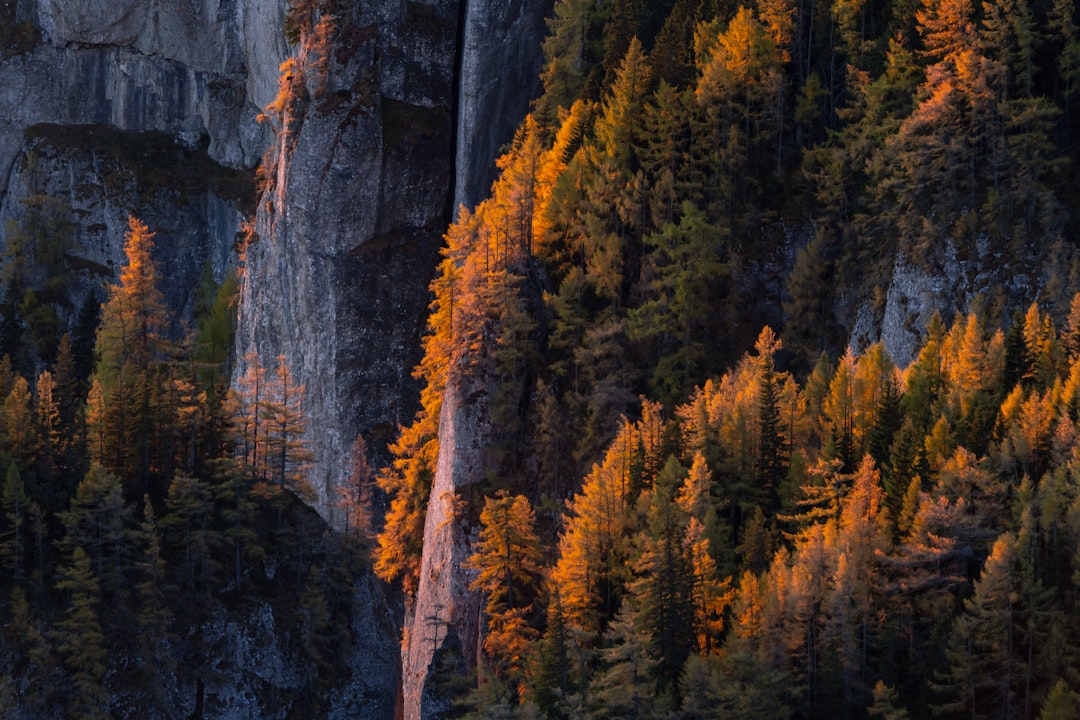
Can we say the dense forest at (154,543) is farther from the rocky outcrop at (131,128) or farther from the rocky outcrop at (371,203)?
the rocky outcrop at (131,128)

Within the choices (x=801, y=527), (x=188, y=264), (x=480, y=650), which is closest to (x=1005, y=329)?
(x=801, y=527)

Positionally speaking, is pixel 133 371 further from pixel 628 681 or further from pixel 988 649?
pixel 988 649

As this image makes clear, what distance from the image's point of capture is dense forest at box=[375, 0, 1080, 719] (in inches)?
2111

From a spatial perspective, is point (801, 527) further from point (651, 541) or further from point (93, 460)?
point (93, 460)

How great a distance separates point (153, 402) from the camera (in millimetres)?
86500

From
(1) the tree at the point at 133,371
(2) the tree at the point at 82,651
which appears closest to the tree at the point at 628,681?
(2) the tree at the point at 82,651

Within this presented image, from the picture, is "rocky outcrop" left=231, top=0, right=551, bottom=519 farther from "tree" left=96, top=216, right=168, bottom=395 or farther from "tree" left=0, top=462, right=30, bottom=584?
"tree" left=0, top=462, right=30, bottom=584

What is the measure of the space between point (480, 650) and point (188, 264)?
64.3 meters

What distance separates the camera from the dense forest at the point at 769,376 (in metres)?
53.6

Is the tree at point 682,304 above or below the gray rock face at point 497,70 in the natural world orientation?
below

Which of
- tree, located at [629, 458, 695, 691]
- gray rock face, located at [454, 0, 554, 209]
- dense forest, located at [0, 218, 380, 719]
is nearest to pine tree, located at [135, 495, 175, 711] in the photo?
dense forest, located at [0, 218, 380, 719]

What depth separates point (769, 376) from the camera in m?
63.6

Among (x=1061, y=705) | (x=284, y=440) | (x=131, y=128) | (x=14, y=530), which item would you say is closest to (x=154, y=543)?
(x=14, y=530)

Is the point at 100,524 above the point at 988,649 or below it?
above
